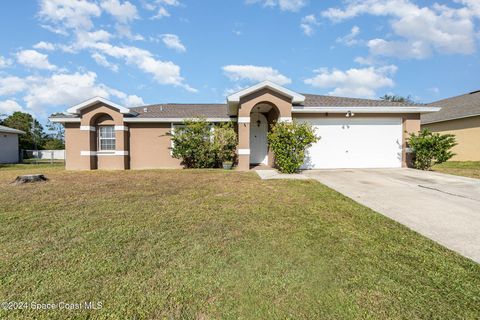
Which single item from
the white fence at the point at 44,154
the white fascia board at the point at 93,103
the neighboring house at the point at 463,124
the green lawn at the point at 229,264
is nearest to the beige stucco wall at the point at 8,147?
the white fence at the point at 44,154

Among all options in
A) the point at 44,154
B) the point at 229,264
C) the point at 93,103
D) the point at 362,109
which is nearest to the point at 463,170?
the point at 362,109

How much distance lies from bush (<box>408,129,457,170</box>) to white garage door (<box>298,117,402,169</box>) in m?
0.79

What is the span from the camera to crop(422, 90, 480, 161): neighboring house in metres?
16.9

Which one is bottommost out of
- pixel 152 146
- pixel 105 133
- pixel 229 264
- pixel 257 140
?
pixel 229 264

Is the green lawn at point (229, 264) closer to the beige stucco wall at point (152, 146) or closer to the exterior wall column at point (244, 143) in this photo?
the exterior wall column at point (244, 143)

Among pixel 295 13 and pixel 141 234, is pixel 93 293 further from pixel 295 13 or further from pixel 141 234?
pixel 295 13

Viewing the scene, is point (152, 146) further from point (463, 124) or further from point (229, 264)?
point (463, 124)

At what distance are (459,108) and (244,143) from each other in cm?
1887

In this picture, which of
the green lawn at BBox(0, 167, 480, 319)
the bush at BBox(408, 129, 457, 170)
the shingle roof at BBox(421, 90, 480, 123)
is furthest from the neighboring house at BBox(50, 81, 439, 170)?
the shingle roof at BBox(421, 90, 480, 123)

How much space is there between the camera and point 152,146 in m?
14.1

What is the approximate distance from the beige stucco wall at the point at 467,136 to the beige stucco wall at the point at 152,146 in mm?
20273

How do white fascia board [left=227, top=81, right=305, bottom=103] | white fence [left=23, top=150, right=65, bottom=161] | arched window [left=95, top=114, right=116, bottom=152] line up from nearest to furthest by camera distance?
white fascia board [left=227, top=81, right=305, bottom=103] → arched window [left=95, top=114, right=116, bottom=152] → white fence [left=23, top=150, right=65, bottom=161]

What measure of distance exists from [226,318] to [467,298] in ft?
8.13

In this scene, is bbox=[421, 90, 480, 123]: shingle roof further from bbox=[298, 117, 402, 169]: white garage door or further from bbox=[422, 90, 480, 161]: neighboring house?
bbox=[298, 117, 402, 169]: white garage door
